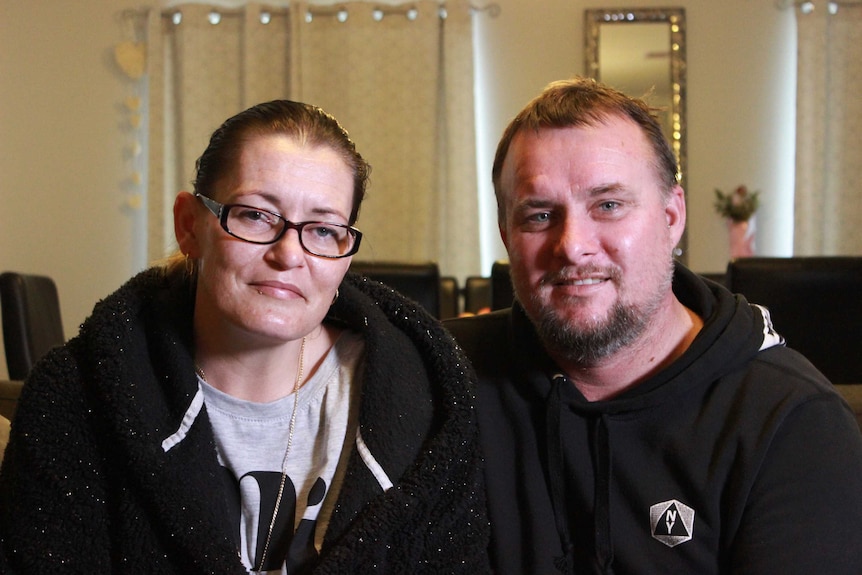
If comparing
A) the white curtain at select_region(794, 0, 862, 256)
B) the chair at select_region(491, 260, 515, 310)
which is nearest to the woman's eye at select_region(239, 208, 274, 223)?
the chair at select_region(491, 260, 515, 310)

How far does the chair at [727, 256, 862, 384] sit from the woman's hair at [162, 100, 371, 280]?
112 cm

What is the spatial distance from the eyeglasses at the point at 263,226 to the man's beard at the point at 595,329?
1.21 ft

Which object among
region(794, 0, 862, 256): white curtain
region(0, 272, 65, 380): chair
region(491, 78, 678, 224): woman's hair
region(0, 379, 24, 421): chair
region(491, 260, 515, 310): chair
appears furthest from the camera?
region(794, 0, 862, 256): white curtain

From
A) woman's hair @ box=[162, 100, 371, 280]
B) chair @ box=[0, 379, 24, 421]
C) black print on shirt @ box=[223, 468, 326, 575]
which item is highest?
woman's hair @ box=[162, 100, 371, 280]

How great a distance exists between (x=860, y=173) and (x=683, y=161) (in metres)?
1.07

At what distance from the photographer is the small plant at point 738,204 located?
16.6 feet

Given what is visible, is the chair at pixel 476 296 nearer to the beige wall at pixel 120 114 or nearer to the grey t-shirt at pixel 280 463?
the beige wall at pixel 120 114

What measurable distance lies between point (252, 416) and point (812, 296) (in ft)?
4.58

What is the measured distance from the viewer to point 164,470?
117 cm

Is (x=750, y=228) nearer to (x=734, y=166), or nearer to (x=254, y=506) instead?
(x=734, y=166)

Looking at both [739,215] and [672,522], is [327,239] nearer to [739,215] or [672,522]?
[672,522]

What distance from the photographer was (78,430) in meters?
1.19

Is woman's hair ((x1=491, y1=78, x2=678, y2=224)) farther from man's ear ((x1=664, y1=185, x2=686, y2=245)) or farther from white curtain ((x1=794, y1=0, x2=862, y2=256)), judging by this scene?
white curtain ((x1=794, y1=0, x2=862, y2=256))

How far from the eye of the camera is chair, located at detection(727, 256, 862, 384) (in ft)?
Answer: 6.52
